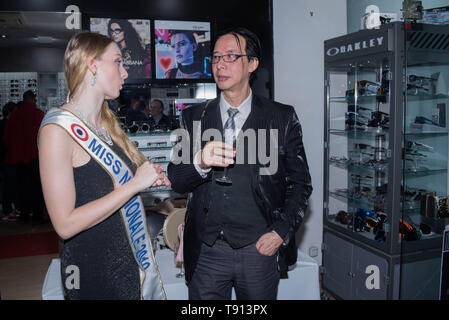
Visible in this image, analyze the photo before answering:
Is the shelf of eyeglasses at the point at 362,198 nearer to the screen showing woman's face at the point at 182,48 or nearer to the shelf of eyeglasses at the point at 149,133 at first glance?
the shelf of eyeglasses at the point at 149,133

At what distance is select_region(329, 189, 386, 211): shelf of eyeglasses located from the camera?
3.31m

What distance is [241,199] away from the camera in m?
1.79

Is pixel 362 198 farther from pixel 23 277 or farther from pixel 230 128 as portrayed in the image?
pixel 23 277

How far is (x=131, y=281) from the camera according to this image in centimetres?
156

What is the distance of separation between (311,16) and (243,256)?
3041 millimetres

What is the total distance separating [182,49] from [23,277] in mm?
2991

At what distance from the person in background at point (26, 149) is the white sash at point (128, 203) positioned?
516 centimetres

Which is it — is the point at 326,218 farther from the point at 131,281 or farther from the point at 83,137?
the point at 83,137

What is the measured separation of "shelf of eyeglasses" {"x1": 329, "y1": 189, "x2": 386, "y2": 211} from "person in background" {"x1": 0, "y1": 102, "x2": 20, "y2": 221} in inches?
206

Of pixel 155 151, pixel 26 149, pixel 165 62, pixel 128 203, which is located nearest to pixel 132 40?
pixel 165 62

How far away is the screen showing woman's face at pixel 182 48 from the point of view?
329 centimetres

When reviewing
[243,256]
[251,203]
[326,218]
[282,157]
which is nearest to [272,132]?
[282,157]

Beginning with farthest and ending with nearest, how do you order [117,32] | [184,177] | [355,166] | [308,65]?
[308,65]
[355,166]
[117,32]
[184,177]

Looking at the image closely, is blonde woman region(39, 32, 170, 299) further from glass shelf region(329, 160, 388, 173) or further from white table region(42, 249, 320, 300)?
glass shelf region(329, 160, 388, 173)
